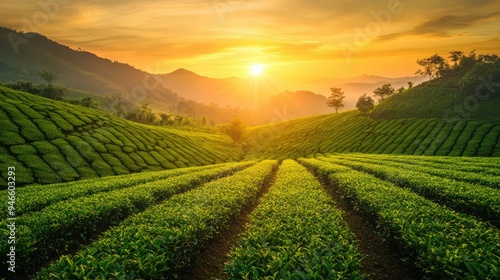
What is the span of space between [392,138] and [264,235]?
322 feet

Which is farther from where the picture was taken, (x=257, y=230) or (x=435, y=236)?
(x=257, y=230)

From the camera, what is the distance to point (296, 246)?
980 cm

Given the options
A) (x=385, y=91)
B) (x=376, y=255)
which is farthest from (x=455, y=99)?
(x=376, y=255)

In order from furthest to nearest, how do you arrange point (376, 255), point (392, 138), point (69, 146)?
point (392, 138) → point (69, 146) → point (376, 255)

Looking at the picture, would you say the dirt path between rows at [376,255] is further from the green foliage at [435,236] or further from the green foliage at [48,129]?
the green foliage at [48,129]

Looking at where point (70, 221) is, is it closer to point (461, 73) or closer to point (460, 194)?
point (460, 194)

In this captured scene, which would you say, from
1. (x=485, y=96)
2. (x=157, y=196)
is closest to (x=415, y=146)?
(x=485, y=96)

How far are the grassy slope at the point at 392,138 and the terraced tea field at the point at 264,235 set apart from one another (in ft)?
200

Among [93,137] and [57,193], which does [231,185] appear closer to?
[57,193]

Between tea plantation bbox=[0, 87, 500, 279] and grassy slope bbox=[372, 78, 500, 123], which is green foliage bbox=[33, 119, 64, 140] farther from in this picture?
grassy slope bbox=[372, 78, 500, 123]

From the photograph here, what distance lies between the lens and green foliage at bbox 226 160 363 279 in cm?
788

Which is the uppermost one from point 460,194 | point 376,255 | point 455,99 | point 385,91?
point 385,91

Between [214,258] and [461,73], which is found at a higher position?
[461,73]

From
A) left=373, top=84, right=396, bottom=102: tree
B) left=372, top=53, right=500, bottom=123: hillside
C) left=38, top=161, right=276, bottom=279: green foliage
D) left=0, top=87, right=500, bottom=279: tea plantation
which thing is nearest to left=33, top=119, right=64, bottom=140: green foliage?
left=0, top=87, right=500, bottom=279: tea plantation
